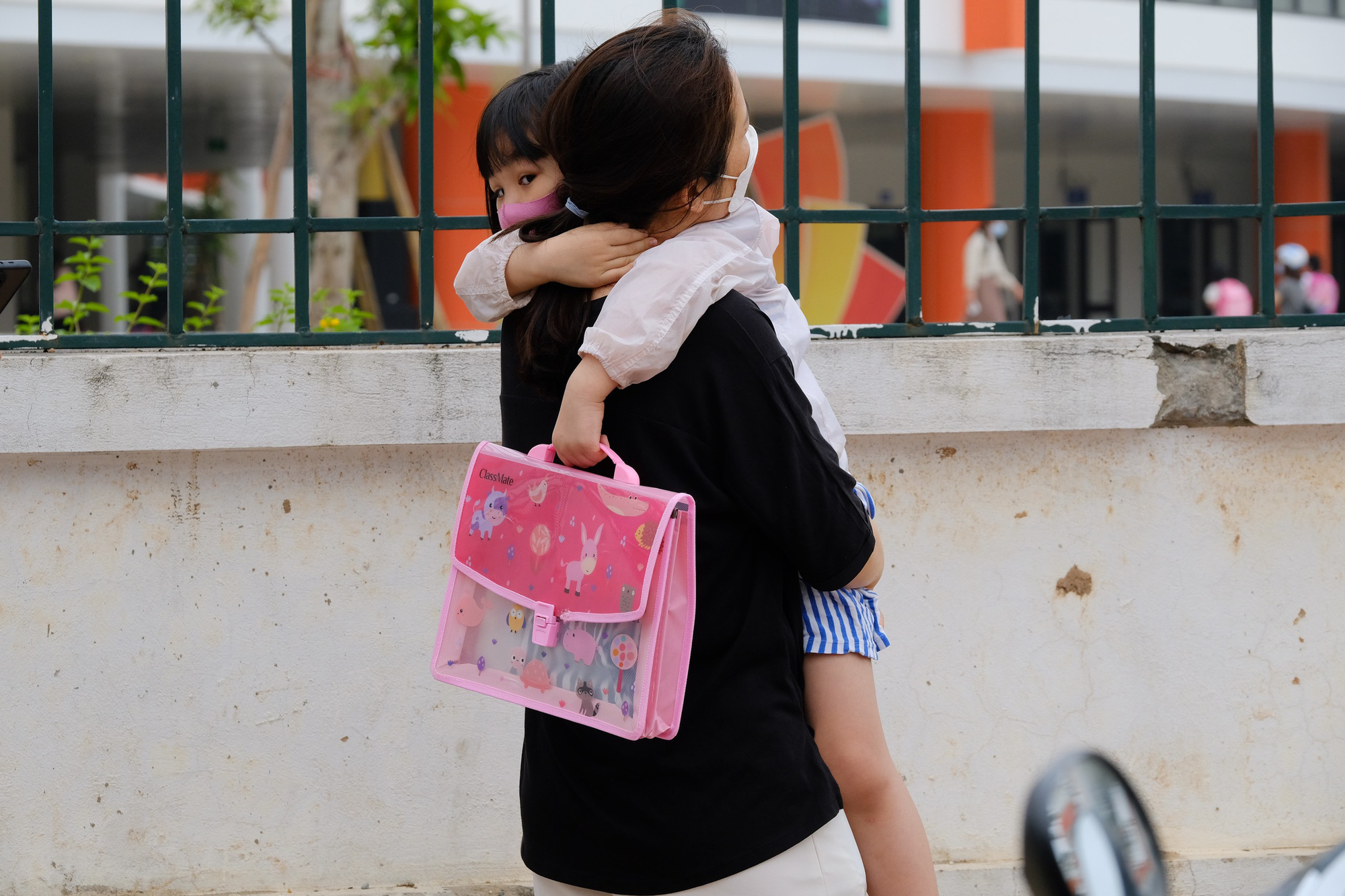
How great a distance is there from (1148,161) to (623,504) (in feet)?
6.55

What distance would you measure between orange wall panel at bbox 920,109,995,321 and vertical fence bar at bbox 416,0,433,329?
508 inches

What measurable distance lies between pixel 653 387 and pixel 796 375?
0.67ft

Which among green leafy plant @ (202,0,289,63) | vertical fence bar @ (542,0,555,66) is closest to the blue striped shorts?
vertical fence bar @ (542,0,555,66)

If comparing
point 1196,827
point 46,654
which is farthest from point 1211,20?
point 46,654

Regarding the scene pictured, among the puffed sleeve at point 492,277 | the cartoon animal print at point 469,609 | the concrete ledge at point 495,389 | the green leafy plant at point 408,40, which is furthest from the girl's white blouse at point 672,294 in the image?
the green leafy plant at point 408,40

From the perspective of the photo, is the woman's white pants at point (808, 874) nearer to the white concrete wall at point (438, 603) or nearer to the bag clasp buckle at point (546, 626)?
the bag clasp buckle at point (546, 626)

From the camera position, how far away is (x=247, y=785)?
2.79 m

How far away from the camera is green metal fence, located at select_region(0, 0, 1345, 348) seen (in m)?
2.71

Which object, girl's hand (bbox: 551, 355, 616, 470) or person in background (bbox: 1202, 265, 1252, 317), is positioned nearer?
girl's hand (bbox: 551, 355, 616, 470)

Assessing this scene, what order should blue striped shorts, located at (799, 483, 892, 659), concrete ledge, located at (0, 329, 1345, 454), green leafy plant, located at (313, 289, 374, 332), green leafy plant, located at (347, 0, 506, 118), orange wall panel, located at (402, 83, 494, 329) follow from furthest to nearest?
1. orange wall panel, located at (402, 83, 494, 329)
2. green leafy plant, located at (347, 0, 506, 118)
3. green leafy plant, located at (313, 289, 374, 332)
4. concrete ledge, located at (0, 329, 1345, 454)
5. blue striped shorts, located at (799, 483, 892, 659)

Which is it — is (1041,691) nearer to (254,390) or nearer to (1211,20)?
(254,390)

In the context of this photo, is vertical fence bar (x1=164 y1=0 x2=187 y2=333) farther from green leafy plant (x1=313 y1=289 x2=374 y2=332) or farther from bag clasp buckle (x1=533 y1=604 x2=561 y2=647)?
bag clasp buckle (x1=533 y1=604 x2=561 y2=647)

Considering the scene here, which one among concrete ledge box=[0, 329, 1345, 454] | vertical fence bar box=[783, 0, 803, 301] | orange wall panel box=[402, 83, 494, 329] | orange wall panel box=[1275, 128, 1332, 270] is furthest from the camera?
orange wall panel box=[1275, 128, 1332, 270]

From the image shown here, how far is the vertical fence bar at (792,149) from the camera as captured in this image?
2.79 metres
